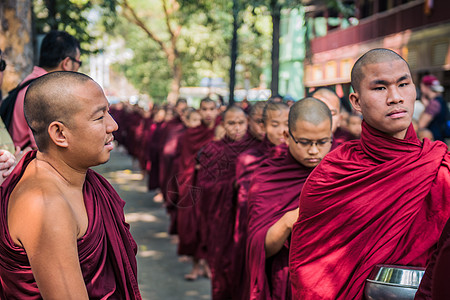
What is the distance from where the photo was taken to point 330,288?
278 centimetres

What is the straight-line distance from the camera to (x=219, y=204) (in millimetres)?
6207

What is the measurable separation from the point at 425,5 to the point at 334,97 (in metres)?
14.3

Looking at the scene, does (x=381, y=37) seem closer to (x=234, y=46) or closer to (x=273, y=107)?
(x=234, y=46)

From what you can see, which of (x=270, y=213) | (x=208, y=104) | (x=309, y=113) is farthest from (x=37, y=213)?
(x=208, y=104)

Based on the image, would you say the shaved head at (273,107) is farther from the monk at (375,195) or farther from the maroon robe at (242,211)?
the monk at (375,195)

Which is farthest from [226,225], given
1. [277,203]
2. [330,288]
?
[330,288]

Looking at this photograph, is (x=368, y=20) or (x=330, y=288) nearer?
(x=330, y=288)

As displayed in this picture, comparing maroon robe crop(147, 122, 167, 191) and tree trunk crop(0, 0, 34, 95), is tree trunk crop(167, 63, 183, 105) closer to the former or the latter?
maroon robe crop(147, 122, 167, 191)

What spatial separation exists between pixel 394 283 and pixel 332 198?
595 millimetres

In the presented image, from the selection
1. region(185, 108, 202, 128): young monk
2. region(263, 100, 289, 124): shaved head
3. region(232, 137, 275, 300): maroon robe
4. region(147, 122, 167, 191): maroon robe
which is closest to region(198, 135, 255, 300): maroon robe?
region(232, 137, 275, 300): maroon robe

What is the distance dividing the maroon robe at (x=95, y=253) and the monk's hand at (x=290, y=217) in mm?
1129

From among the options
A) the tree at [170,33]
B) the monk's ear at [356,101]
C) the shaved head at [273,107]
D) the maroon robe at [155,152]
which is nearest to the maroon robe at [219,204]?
the shaved head at [273,107]

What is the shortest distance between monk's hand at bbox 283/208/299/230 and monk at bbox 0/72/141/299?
3.88 ft

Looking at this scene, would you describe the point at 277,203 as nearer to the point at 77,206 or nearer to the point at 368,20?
the point at 77,206
